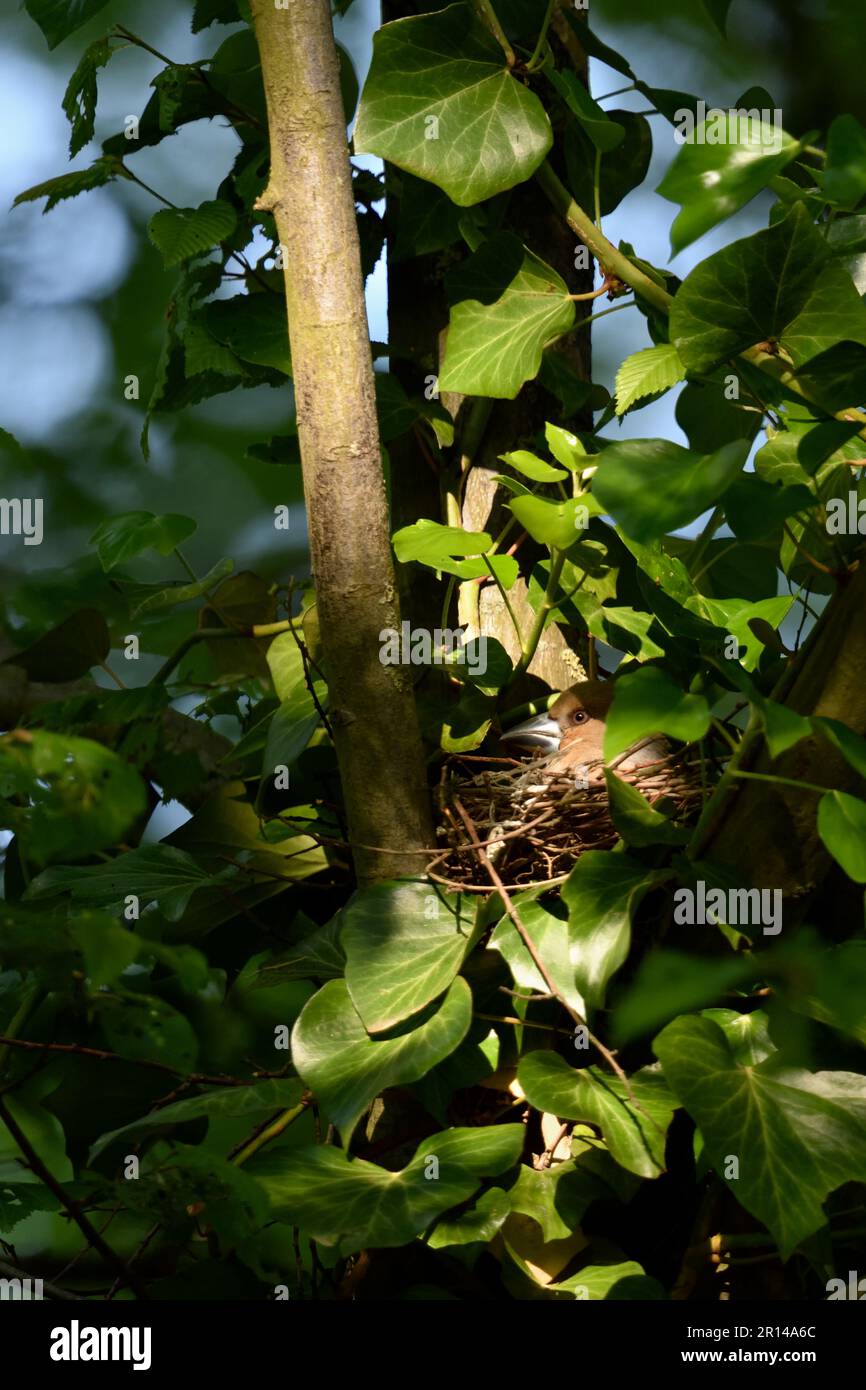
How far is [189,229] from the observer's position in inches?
42.9

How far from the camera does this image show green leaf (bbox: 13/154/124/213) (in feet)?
3.66

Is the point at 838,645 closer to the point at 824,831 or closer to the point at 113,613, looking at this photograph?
the point at 824,831

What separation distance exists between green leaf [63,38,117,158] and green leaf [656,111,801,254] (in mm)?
720

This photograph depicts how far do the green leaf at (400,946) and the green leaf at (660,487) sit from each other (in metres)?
0.35

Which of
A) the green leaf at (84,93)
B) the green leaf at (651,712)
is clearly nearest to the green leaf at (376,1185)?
the green leaf at (651,712)

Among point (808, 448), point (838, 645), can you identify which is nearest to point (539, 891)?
point (838, 645)

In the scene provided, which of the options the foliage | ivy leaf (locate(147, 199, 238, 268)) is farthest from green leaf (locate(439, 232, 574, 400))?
ivy leaf (locate(147, 199, 238, 268))

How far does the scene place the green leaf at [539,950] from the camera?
859 mm

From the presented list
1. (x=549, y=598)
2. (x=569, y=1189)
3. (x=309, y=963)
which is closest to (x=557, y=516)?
(x=549, y=598)

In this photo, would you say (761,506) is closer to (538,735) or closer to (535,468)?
(535,468)

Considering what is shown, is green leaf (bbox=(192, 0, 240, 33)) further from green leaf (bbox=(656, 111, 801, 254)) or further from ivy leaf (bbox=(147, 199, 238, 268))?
green leaf (bbox=(656, 111, 801, 254))

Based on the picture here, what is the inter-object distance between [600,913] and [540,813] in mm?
170
